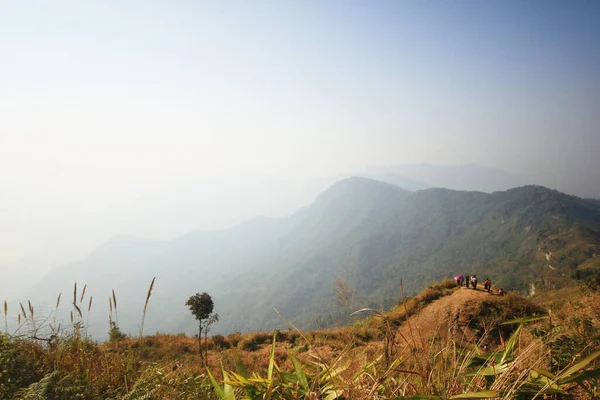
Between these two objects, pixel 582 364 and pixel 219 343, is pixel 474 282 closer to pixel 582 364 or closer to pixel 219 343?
pixel 219 343

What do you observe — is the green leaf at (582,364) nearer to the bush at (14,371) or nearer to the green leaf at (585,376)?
the green leaf at (585,376)

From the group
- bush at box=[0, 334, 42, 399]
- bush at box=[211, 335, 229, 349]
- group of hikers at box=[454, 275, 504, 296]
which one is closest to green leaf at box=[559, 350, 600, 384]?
bush at box=[0, 334, 42, 399]

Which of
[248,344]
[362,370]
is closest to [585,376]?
[362,370]

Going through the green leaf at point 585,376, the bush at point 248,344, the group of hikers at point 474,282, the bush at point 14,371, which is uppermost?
the green leaf at point 585,376

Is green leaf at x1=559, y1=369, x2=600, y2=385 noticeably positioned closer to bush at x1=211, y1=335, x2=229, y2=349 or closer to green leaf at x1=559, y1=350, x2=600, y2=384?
green leaf at x1=559, y1=350, x2=600, y2=384

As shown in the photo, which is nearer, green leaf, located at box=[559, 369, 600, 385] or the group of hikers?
green leaf, located at box=[559, 369, 600, 385]

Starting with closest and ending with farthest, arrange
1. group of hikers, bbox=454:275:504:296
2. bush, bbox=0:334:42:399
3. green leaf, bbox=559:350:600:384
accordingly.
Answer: green leaf, bbox=559:350:600:384, bush, bbox=0:334:42:399, group of hikers, bbox=454:275:504:296

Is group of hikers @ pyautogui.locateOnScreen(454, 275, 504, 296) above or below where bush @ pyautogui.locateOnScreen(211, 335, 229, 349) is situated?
above

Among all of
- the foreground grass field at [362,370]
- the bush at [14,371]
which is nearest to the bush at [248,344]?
the foreground grass field at [362,370]

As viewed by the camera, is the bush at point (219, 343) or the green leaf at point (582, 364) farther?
the bush at point (219, 343)

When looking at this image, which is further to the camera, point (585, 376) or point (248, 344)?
point (248, 344)

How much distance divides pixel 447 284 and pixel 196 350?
16.5 meters

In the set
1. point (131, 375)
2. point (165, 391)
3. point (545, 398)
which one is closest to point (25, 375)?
point (131, 375)

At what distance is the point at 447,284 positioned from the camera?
19516 mm
